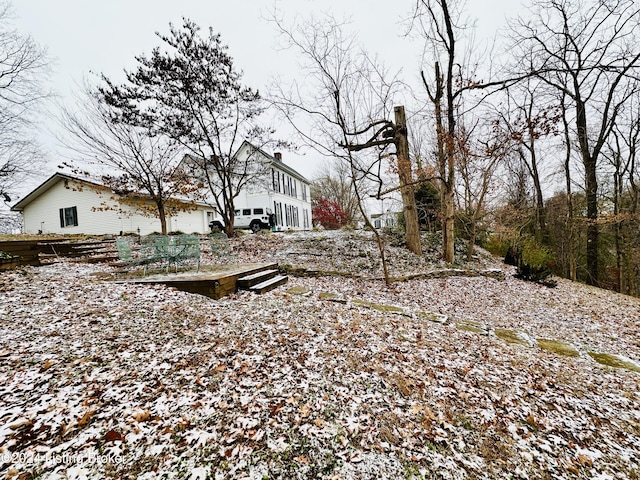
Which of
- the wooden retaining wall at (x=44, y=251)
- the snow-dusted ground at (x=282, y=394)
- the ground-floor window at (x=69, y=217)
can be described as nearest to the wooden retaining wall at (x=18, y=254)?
the wooden retaining wall at (x=44, y=251)

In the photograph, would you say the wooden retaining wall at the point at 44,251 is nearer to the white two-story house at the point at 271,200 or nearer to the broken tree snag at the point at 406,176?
the white two-story house at the point at 271,200

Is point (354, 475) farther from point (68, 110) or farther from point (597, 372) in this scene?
point (68, 110)

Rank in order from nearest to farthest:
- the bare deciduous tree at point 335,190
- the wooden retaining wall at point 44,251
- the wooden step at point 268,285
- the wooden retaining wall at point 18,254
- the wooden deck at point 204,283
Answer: the wooden deck at point 204,283, the wooden step at point 268,285, the wooden retaining wall at point 18,254, the wooden retaining wall at point 44,251, the bare deciduous tree at point 335,190

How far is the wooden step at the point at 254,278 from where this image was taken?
5348 mm

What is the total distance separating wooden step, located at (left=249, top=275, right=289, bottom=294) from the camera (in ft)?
17.4

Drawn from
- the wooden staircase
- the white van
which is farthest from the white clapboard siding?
the wooden staircase

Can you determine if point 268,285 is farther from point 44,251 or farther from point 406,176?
point 44,251

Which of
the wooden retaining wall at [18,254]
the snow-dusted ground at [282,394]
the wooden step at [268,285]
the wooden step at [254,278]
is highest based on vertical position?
the wooden retaining wall at [18,254]

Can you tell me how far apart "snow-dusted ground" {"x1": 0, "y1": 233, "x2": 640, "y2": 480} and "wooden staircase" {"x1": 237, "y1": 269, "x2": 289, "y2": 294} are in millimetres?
646

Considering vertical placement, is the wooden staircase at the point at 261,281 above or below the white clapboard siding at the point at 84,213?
below

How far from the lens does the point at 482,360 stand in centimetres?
344

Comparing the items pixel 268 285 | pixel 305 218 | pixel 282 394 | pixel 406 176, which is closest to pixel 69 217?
pixel 268 285

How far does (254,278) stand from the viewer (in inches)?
223

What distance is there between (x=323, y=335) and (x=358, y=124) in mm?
6076
